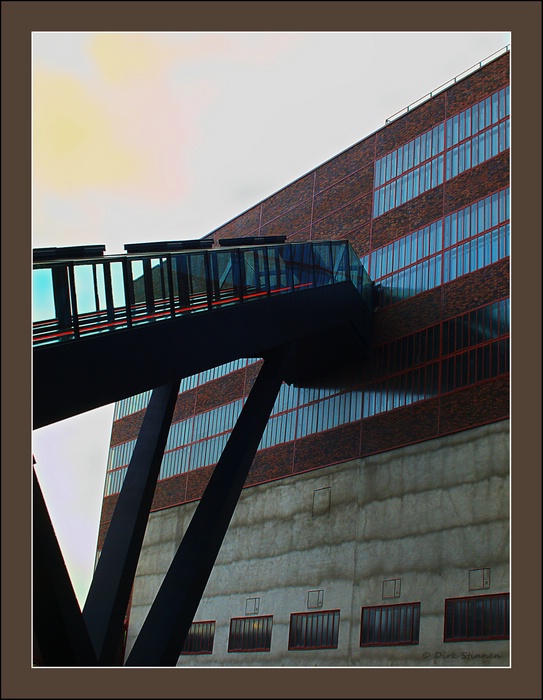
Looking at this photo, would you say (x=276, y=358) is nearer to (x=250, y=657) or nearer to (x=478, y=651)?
(x=478, y=651)

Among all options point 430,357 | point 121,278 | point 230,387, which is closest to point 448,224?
point 430,357

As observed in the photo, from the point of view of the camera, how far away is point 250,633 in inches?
1117

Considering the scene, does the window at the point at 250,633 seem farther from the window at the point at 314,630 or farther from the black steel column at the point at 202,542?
the black steel column at the point at 202,542

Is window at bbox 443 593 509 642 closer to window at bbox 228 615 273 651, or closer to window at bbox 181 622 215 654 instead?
window at bbox 228 615 273 651

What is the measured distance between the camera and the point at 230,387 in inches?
1352

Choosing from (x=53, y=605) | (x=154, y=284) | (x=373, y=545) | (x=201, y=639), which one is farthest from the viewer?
(x=201, y=639)

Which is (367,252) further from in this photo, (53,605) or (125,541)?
(53,605)

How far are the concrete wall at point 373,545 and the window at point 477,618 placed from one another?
0.20 metres

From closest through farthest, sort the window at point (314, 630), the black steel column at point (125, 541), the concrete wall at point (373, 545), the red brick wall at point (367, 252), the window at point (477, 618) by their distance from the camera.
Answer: the black steel column at point (125, 541) → the window at point (477, 618) → the concrete wall at point (373, 545) → the red brick wall at point (367, 252) → the window at point (314, 630)

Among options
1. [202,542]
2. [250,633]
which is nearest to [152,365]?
[202,542]

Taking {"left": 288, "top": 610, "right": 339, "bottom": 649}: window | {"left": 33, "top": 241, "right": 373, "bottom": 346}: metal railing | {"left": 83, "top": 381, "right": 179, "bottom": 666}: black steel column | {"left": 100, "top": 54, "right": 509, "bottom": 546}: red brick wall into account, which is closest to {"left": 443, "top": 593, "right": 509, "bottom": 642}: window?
{"left": 288, "top": 610, "right": 339, "bottom": 649}: window

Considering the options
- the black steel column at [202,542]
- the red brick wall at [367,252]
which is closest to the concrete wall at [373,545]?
the red brick wall at [367,252]

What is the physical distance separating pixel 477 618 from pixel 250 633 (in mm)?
9407

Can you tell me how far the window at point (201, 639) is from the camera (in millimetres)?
29875
